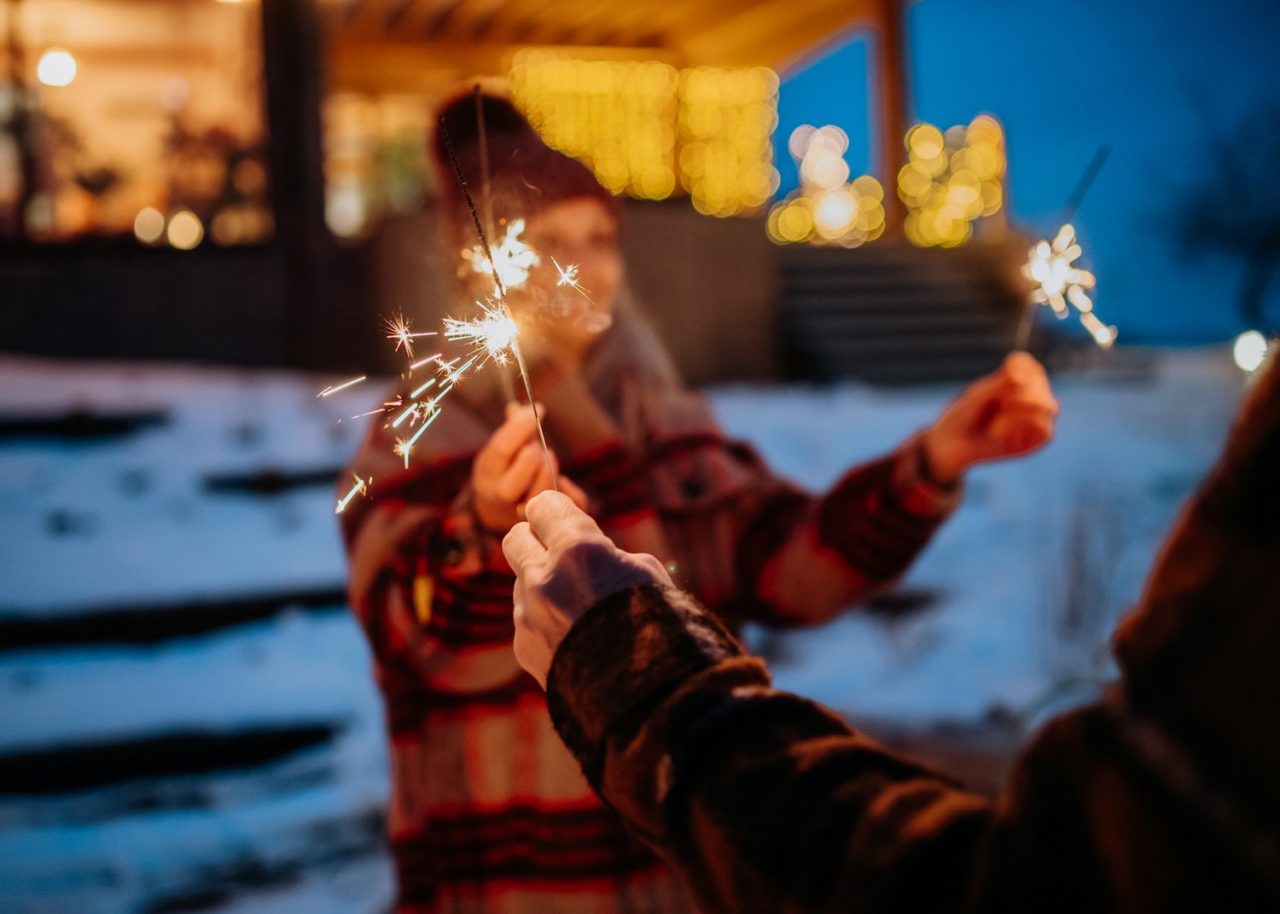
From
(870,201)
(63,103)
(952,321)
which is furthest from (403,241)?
(870,201)

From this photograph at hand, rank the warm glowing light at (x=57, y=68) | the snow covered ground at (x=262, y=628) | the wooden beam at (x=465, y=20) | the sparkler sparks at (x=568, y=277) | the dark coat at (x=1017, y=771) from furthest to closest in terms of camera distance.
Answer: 1. the wooden beam at (x=465, y=20)
2. the warm glowing light at (x=57, y=68)
3. the snow covered ground at (x=262, y=628)
4. the sparkler sparks at (x=568, y=277)
5. the dark coat at (x=1017, y=771)

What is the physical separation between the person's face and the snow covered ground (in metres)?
2.88

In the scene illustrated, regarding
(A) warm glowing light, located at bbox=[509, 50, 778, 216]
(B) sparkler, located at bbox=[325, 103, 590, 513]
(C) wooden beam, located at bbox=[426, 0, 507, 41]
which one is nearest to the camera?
(B) sparkler, located at bbox=[325, 103, 590, 513]

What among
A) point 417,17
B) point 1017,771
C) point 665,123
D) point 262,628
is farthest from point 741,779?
point 665,123

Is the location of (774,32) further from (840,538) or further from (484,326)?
(484,326)

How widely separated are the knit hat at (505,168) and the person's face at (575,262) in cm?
2

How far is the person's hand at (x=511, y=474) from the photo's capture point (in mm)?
1429

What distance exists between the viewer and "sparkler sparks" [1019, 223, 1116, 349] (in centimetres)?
161

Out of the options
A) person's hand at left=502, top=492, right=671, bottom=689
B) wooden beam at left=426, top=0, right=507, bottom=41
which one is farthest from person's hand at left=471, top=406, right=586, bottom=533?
wooden beam at left=426, top=0, right=507, bottom=41

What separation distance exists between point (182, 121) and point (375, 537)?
30.9 ft

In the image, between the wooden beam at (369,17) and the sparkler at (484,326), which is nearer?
the sparkler at (484,326)

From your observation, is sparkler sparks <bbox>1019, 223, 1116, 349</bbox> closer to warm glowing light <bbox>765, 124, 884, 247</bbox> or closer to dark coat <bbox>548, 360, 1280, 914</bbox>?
dark coat <bbox>548, 360, 1280, 914</bbox>

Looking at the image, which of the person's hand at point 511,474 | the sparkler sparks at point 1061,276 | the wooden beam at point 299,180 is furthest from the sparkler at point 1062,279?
the wooden beam at point 299,180

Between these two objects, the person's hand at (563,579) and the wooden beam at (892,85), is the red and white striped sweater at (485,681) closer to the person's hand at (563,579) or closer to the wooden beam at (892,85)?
the person's hand at (563,579)
